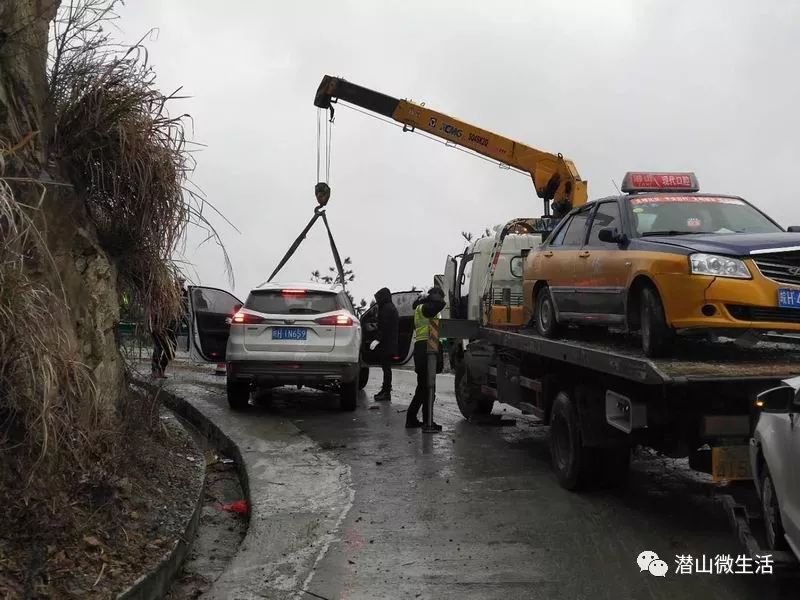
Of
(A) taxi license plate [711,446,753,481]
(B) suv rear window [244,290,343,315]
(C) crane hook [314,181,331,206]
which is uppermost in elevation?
(C) crane hook [314,181,331,206]

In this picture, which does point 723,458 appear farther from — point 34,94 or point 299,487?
point 34,94

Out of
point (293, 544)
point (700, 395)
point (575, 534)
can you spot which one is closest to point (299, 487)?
point (293, 544)

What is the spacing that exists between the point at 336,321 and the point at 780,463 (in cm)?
729

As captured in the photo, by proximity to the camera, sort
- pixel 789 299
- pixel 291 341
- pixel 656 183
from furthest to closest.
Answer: pixel 291 341 → pixel 656 183 → pixel 789 299

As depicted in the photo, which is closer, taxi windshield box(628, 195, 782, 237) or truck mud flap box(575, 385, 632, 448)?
truck mud flap box(575, 385, 632, 448)

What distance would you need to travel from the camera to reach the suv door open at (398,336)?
43.3ft

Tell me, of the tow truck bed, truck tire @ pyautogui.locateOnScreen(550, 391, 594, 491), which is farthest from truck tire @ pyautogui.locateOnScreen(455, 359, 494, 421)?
truck tire @ pyautogui.locateOnScreen(550, 391, 594, 491)

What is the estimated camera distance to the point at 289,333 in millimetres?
10875

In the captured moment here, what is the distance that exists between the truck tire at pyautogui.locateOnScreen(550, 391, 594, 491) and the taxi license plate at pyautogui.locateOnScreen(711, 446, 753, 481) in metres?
1.54

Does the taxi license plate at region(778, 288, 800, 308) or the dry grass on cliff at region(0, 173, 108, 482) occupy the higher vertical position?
the taxi license plate at region(778, 288, 800, 308)

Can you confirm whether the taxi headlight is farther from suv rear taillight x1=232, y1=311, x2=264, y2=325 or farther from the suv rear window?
suv rear taillight x1=232, y1=311, x2=264, y2=325

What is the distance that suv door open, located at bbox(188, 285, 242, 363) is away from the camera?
13.2 meters

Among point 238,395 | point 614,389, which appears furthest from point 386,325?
point 614,389

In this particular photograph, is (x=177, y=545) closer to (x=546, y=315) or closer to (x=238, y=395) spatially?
(x=546, y=315)
